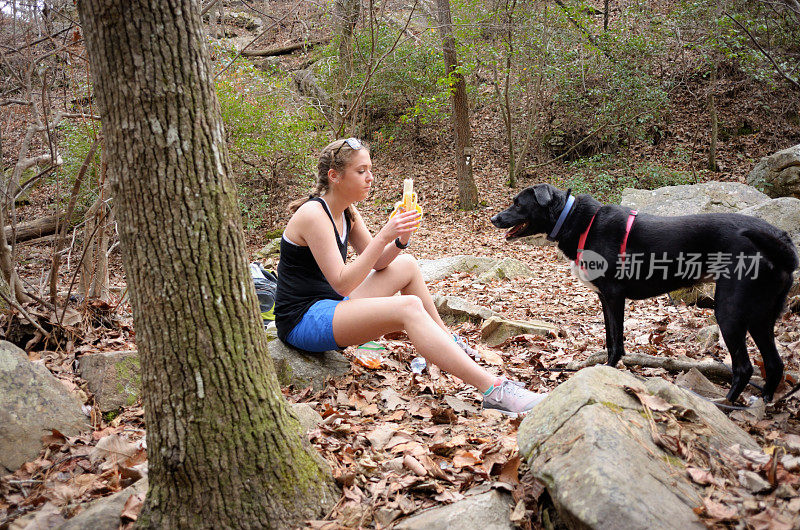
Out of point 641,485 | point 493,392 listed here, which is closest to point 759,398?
point 493,392

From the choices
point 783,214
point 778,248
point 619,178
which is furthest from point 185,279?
point 619,178

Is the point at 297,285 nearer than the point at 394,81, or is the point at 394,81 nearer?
the point at 297,285

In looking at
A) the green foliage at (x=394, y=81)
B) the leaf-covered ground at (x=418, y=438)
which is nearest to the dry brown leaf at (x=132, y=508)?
the leaf-covered ground at (x=418, y=438)

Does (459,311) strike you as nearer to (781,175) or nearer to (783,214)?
(783,214)

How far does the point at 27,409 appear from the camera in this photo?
2.60 meters

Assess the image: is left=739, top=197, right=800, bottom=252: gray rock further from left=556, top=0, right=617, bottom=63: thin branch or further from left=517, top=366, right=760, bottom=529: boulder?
left=556, top=0, right=617, bottom=63: thin branch

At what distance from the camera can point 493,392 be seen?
288 cm

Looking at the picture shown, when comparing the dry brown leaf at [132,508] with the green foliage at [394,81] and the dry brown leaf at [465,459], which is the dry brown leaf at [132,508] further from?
the green foliage at [394,81]

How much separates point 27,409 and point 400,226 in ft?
7.19

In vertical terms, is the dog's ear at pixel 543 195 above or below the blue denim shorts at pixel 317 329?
above

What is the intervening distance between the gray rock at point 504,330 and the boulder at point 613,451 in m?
2.11

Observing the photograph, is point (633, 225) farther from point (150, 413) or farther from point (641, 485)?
point (150, 413)

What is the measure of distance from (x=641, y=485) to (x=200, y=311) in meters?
1.59

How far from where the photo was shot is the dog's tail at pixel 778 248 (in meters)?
2.99
